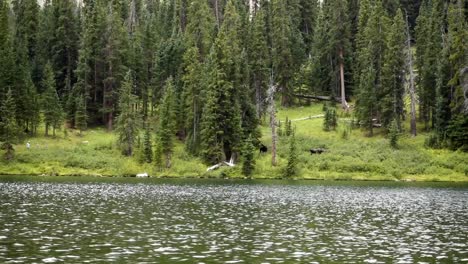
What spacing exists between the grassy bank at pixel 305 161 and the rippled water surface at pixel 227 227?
24577 mm

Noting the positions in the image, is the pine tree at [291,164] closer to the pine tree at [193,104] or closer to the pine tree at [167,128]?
the pine tree at [193,104]

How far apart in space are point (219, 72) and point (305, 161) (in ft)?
64.9

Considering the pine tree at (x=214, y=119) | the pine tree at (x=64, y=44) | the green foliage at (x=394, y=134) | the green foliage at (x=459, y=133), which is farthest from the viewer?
the pine tree at (x=64, y=44)

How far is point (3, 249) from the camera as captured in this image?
2012cm

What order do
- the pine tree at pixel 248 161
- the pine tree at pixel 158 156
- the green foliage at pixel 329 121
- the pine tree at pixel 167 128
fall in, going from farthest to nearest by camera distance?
the green foliage at pixel 329 121, the pine tree at pixel 167 128, the pine tree at pixel 158 156, the pine tree at pixel 248 161

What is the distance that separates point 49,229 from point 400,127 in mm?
70668

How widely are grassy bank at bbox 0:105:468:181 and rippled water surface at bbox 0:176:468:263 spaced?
24.6 m

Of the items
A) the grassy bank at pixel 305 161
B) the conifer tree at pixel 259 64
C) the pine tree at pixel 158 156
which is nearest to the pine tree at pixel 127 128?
the grassy bank at pixel 305 161

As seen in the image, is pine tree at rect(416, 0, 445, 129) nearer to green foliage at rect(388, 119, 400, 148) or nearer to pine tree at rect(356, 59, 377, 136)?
pine tree at rect(356, 59, 377, 136)

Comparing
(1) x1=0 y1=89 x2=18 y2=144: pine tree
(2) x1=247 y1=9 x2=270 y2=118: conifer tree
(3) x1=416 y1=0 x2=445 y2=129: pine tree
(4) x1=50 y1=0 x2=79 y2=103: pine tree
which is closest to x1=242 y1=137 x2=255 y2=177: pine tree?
(2) x1=247 y1=9 x2=270 y2=118: conifer tree

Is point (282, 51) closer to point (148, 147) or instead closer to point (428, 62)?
point (428, 62)

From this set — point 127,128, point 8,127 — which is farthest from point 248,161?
point 8,127

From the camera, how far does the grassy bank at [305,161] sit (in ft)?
242

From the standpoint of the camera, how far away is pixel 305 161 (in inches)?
3061
